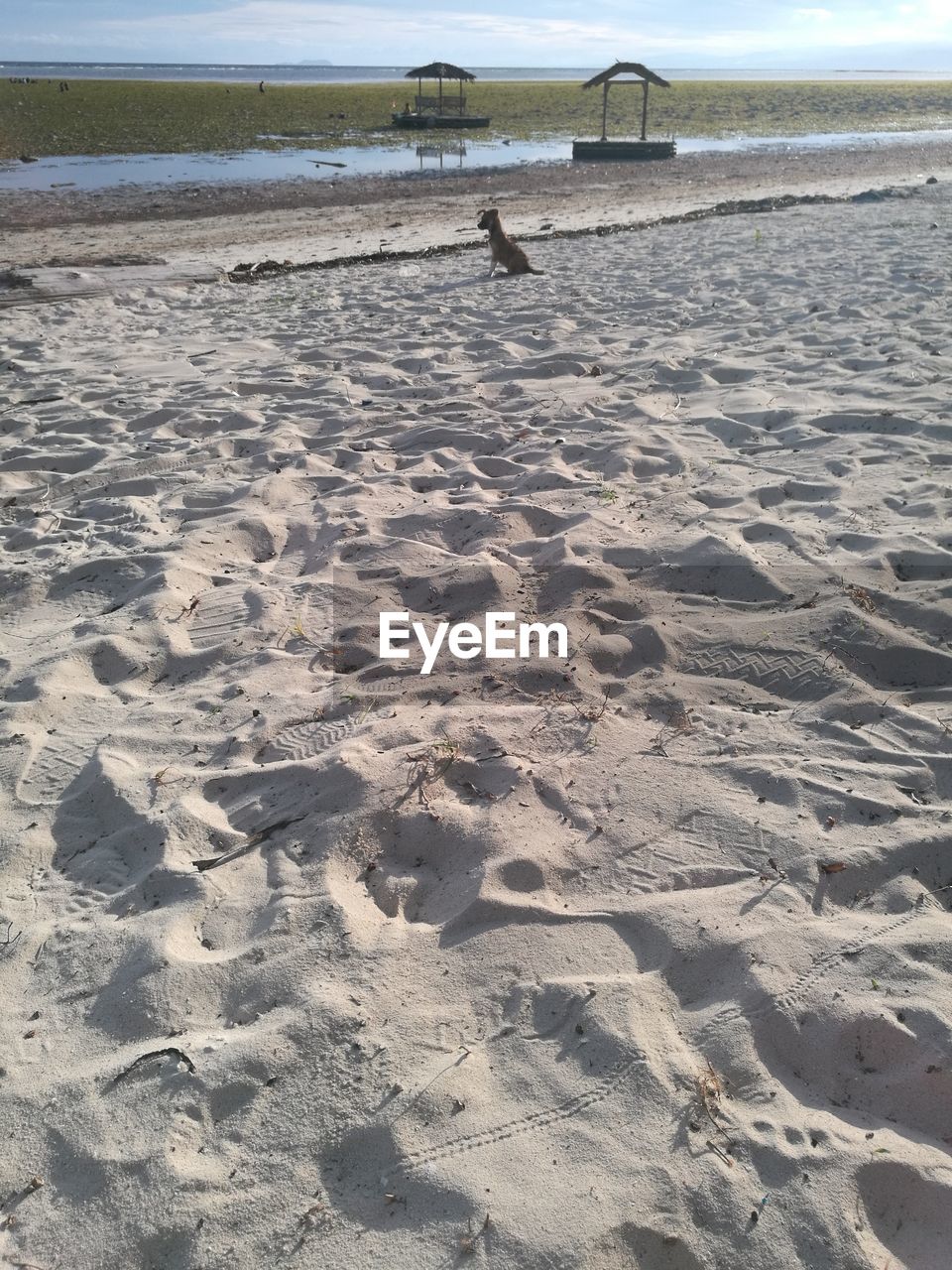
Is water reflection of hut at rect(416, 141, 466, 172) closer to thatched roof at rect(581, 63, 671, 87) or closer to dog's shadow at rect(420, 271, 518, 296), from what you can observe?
thatched roof at rect(581, 63, 671, 87)

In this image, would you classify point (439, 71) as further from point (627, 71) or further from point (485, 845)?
point (485, 845)

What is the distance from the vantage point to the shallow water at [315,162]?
20.5 m

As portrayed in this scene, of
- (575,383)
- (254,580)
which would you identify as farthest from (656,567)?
(575,383)

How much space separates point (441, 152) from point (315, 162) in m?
4.41

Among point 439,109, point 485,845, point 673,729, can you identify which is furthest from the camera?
point 439,109

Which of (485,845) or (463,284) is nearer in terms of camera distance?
(485,845)

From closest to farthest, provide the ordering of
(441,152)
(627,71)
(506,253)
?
1. (506,253)
2. (627,71)
3. (441,152)

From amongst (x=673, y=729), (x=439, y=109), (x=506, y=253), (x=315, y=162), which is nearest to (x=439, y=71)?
(x=439, y=109)

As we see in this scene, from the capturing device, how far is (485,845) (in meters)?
2.54

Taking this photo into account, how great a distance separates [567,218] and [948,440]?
12089mm

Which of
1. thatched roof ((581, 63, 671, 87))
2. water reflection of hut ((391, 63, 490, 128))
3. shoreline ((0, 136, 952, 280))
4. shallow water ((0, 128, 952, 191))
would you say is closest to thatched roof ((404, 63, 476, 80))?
water reflection of hut ((391, 63, 490, 128))

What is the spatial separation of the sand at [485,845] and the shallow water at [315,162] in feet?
60.8

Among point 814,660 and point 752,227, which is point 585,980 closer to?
point 814,660

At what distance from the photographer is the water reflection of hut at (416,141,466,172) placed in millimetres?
25797
